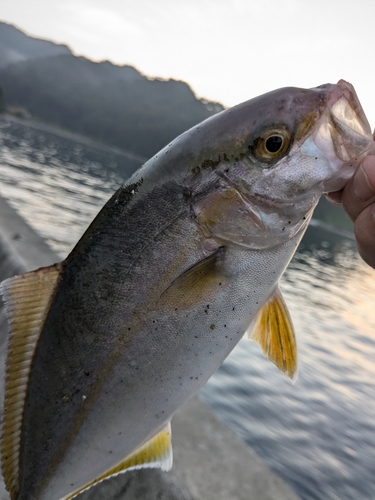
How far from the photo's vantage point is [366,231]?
2.34 m

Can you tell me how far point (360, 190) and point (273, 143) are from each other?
0.52 metres

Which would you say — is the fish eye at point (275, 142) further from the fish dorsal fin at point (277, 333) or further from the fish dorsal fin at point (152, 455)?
the fish dorsal fin at point (152, 455)

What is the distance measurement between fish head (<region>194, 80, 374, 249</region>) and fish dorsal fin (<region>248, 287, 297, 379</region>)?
38 cm

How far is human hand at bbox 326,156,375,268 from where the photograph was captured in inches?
81.6

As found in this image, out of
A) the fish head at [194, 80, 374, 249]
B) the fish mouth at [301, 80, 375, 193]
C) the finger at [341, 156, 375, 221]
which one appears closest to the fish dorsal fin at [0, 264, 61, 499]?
the fish head at [194, 80, 374, 249]

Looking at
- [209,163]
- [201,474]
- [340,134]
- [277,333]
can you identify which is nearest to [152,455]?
[277,333]

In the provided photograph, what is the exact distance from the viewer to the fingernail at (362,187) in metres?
2.09

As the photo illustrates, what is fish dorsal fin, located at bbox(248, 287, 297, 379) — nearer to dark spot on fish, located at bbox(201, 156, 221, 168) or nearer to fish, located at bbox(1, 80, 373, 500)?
fish, located at bbox(1, 80, 373, 500)

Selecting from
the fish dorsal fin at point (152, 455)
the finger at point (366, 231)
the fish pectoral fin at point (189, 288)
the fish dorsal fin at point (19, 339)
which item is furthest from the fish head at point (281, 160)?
the fish dorsal fin at point (152, 455)

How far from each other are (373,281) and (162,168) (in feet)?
123

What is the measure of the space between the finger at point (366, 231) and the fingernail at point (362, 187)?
81 millimetres

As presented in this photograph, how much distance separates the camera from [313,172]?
202 cm

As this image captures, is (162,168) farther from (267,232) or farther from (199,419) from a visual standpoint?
(199,419)

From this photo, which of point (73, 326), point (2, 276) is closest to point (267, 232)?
point (73, 326)
